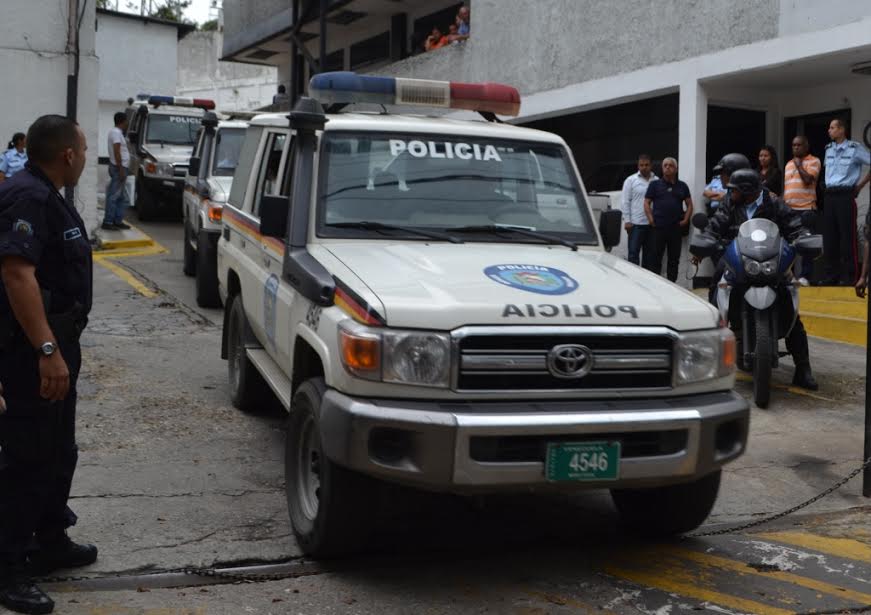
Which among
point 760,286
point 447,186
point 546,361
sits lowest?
point 546,361

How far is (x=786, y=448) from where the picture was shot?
7.21 metres

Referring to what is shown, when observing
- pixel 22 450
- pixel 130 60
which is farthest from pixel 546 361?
pixel 130 60

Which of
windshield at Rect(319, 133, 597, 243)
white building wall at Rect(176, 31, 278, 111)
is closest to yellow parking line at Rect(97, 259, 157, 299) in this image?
windshield at Rect(319, 133, 597, 243)

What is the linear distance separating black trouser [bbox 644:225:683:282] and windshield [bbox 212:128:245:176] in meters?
5.05

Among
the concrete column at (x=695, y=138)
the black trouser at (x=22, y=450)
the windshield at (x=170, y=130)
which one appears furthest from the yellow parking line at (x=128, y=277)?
the black trouser at (x=22, y=450)

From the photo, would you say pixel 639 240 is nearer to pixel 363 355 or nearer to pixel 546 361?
pixel 546 361

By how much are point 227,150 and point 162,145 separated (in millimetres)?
7275

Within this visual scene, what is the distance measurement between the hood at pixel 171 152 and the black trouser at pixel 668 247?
9002 mm

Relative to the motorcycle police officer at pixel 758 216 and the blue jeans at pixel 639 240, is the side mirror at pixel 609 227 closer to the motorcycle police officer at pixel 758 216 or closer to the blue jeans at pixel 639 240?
the motorcycle police officer at pixel 758 216

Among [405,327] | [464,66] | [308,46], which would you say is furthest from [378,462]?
[308,46]

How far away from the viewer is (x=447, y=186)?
589 cm

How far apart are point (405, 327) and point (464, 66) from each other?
52.9 ft

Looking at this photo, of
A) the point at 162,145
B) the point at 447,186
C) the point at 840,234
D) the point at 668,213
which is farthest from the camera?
the point at 162,145

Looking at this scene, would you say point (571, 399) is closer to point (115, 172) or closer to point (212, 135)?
point (212, 135)
